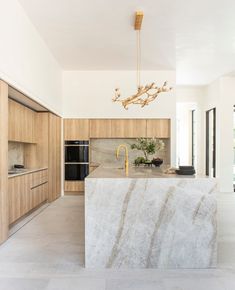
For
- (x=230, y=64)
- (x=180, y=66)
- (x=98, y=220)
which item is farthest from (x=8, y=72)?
(x=230, y=64)

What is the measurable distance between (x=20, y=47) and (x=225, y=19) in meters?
3.32

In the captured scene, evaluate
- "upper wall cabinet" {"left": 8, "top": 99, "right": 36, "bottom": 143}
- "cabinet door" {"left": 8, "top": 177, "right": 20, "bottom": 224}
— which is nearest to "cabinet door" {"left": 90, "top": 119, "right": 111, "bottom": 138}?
"upper wall cabinet" {"left": 8, "top": 99, "right": 36, "bottom": 143}

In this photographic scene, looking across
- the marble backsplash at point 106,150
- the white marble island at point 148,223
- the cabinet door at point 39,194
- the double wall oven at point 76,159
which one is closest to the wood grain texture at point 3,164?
the white marble island at point 148,223

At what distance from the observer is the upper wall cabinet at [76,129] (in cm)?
751

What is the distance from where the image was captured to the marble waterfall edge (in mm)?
2939

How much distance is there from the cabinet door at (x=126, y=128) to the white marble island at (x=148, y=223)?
461 cm

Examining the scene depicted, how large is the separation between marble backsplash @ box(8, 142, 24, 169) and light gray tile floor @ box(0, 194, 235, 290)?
5.53 feet

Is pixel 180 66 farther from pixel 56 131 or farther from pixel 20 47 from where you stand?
pixel 20 47

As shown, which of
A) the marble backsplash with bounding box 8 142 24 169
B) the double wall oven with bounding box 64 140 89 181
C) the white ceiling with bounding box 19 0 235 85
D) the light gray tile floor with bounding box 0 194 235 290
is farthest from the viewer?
the double wall oven with bounding box 64 140 89 181

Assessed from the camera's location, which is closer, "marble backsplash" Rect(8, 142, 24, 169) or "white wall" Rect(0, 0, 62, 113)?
"white wall" Rect(0, 0, 62, 113)

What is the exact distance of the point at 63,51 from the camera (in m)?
6.04

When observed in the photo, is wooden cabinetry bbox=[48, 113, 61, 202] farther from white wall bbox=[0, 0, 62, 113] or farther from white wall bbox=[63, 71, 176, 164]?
A: white wall bbox=[63, 71, 176, 164]

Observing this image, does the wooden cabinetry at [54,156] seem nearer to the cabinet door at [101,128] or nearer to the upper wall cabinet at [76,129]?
the upper wall cabinet at [76,129]

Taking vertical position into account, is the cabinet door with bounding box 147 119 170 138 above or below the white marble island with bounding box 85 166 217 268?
above
